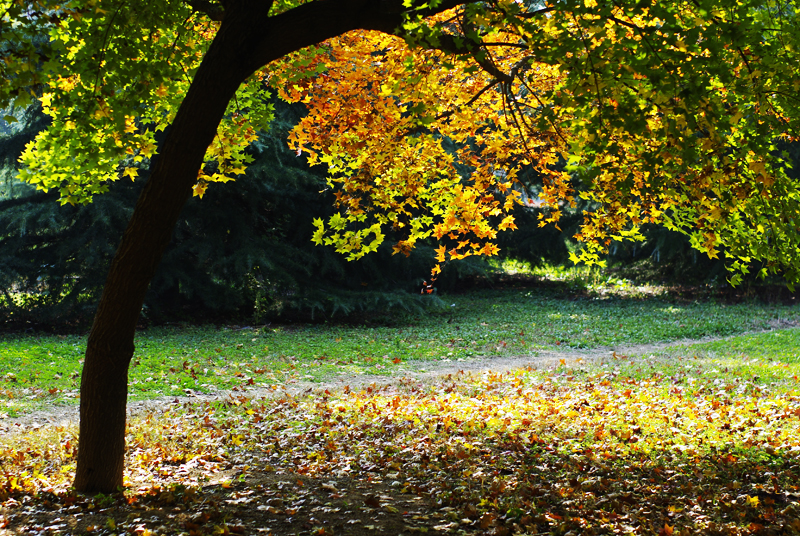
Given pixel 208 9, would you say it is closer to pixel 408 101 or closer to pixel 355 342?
pixel 408 101

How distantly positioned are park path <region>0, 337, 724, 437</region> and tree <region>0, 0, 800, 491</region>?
3.15 metres

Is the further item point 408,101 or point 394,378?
point 394,378

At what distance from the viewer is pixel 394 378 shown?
380 inches

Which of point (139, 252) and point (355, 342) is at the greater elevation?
point (139, 252)

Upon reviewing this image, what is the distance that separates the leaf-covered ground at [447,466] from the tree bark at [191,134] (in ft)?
3.42

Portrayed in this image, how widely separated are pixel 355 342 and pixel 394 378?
3.71 metres

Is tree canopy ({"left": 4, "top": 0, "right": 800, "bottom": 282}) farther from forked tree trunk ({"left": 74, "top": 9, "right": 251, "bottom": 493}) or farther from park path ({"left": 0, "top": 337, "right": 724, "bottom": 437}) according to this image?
park path ({"left": 0, "top": 337, "right": 724, "bottom": 437})

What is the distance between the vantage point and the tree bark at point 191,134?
371 cm

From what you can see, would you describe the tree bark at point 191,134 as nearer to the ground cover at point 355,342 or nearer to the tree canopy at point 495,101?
the tree canopy at point 495,101

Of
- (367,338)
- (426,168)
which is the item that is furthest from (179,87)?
(367,338)

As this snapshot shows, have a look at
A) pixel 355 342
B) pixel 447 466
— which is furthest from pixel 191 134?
pixel 355 342

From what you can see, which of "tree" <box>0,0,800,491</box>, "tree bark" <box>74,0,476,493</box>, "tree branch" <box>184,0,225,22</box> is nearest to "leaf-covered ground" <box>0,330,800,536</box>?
"tree" <box>0,0,800,491</box>

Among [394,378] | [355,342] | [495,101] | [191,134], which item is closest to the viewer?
[191,134]

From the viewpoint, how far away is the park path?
21.9 ft
